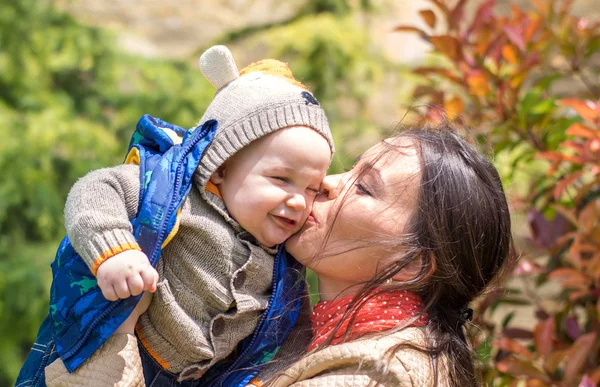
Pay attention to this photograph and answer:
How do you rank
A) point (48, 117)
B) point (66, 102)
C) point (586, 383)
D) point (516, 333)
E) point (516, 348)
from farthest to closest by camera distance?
1. point (66, 102)
2. point (48, 117)
3. point (516, 333)
4. point (516, 348)
5. point (586, 383)

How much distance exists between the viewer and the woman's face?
1.66 meters

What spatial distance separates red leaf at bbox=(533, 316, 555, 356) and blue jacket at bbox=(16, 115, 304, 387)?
2.52 feet

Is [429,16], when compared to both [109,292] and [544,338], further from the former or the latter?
[109,292]

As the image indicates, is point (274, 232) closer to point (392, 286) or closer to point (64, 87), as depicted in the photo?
point (392, 286)

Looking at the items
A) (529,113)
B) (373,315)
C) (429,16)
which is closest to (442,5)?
(429,16)

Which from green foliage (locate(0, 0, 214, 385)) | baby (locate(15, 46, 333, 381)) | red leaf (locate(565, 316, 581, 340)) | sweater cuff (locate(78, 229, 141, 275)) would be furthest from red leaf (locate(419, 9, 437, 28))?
green foliage (locate(0, 0, 214, 385))

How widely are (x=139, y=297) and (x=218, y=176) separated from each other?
0.33m

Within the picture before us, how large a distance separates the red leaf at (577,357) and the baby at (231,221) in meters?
0.87

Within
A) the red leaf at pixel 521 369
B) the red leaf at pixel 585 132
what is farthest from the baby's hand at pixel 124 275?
the red leaf at pixel 585 132

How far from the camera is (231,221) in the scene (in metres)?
1.65

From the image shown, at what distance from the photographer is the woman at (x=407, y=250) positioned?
1620mm

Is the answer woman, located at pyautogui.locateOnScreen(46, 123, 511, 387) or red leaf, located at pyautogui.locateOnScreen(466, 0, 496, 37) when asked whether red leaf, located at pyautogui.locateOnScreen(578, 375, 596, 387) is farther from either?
red leaf, located at pyautogui.locateOnScreen(466, 0, 496, 37)

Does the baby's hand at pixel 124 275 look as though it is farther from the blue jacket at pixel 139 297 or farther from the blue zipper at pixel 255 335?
the blue zipper at pixel 255 335

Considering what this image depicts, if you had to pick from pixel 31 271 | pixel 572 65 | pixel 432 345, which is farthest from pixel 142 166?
pixel 31 271
